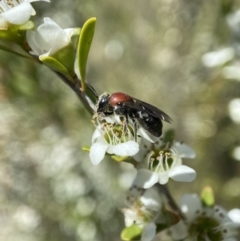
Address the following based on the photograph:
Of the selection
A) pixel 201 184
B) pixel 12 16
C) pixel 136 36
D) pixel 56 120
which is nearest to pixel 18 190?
pixel 56 120

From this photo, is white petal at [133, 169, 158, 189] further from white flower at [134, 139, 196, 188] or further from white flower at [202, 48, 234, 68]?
white flower at [202, 48, 234, 68]

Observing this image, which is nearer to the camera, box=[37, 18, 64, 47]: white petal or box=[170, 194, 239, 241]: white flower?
box=[37, 18, 64, 47]: white petal

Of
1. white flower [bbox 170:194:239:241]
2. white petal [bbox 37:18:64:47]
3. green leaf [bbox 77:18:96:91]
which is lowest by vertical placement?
white flower [bbox 170:194:239:241]

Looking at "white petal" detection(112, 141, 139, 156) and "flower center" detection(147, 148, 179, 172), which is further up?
A: "flower center" detection(147, 148, 179, 172)

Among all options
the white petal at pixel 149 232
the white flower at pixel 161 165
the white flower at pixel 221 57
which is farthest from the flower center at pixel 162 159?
the white flower at pixel 221 57

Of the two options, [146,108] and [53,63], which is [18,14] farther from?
[146,108]

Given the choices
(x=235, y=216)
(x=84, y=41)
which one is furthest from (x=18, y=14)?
(x=235, y=216)

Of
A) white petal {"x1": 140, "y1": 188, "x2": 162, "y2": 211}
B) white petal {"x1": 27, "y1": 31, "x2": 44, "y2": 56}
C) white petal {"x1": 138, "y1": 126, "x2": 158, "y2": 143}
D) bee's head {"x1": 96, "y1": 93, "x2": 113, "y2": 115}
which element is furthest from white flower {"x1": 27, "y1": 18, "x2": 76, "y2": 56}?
white petal {"x1": 140, "y1": 188, "x2": 162, "y2": 211}

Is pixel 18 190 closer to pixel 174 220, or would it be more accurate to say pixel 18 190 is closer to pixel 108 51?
pixel 174 220
